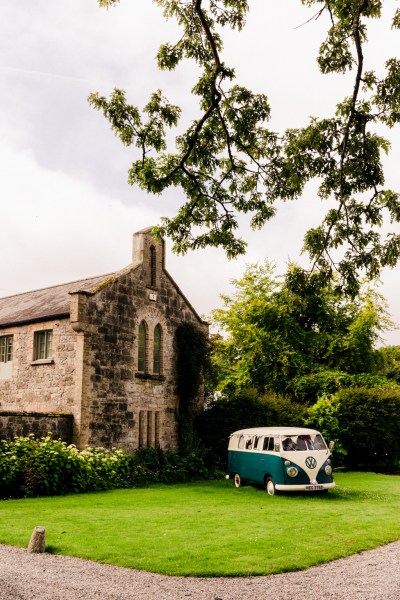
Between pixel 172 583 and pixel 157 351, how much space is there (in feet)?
56.3

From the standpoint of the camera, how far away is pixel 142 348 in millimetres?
24375

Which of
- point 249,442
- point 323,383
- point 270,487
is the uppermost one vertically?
point 323,383

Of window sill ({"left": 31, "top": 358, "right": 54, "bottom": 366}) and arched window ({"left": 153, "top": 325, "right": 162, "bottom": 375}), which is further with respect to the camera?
arched window ({"left": 153, "top": 325, "right": 162, "bottom": 375})

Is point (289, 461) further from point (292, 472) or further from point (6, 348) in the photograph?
point (6, 348)

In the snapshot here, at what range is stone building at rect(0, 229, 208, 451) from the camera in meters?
21.4

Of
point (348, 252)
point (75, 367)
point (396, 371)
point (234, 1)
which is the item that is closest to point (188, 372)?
point (75, 367)

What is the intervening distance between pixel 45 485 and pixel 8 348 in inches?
334

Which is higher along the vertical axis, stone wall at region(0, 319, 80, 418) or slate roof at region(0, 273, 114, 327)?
slate roof at region(0, 273, 114, 327)

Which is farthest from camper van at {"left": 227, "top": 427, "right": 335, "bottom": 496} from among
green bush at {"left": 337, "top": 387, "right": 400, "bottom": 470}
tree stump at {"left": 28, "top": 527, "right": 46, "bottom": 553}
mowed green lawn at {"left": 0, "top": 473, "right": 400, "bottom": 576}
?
tree stump at {"left": 28, "top": 527, "right": 46, "bottom": 553}

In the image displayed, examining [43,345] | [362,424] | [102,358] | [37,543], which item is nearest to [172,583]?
[37,543]

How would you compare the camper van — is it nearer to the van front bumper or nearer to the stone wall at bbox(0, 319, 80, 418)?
the van front bumper

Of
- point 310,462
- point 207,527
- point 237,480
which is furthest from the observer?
point 237,480

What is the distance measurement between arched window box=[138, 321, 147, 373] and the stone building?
1.5 inches

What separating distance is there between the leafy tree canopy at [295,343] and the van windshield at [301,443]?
1184 centimetres
